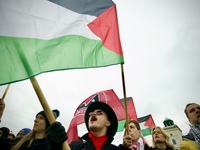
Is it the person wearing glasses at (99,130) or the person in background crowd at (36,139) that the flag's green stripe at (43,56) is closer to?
the person wearing glasses at (99,130)

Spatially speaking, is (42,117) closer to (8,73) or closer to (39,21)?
(8,73)

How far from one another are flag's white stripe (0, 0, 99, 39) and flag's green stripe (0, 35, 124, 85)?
10 centimetres

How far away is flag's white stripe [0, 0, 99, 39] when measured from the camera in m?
2.14

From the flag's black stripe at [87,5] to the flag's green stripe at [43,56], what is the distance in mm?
560

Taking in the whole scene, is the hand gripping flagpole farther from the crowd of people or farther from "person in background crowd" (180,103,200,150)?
"person in background crowd" (180,103,200,150)

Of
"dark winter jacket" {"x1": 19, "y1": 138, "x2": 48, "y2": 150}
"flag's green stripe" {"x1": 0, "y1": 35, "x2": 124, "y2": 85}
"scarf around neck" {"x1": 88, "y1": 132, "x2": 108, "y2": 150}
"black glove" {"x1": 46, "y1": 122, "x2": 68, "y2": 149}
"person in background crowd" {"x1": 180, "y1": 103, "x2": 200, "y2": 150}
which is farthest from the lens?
"person in background crowd" {"x1": 180, "y1": 103, "x2": 200, "y2": 150}

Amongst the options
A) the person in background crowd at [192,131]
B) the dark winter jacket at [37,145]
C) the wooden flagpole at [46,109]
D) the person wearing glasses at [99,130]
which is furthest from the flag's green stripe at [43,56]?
the person in background crowd at [192,131]

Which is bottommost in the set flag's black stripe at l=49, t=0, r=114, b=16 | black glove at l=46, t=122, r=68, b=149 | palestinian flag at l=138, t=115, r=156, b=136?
palestinian flag at l=138, t=115, r=156, b=136

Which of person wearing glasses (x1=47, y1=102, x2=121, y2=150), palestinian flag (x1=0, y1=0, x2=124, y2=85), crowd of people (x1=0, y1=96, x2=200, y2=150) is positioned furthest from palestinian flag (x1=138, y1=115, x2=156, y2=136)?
palestinian flag (x1=0, y1=0, x2=124, y2=85)

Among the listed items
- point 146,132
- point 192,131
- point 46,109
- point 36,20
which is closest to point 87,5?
point 36,20

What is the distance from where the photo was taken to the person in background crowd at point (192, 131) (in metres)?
3.47

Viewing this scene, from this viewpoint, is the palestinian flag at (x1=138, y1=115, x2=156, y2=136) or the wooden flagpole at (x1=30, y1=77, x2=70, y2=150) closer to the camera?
the wooden flagpole at (x1=30, y1=77, x2=70, y2=150)

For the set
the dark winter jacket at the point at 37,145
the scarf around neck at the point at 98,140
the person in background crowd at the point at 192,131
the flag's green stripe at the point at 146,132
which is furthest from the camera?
the flag's green stripe at the point at 146,132

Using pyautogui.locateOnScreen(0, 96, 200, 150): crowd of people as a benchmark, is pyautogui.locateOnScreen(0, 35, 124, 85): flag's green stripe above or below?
above
